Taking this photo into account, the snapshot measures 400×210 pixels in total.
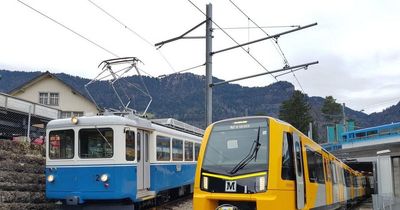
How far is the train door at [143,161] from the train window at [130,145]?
0.34m

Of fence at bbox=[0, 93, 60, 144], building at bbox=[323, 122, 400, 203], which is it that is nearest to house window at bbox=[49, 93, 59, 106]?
fence at bbox=[0, 93, 60, 144]

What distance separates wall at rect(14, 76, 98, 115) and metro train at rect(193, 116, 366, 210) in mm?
45218

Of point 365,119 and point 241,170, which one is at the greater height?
point 365,119

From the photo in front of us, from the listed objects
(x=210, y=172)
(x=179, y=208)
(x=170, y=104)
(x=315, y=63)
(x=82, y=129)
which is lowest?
(x=179, y=208)

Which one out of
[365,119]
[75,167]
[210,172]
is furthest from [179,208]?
[365,119]

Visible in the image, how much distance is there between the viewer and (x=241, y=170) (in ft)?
32.3

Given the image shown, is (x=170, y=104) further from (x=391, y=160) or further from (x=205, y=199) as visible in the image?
(x=205, y=199)

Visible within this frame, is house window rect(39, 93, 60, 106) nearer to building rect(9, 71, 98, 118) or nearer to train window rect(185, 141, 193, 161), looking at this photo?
building rect(9, 71, 98, 118)

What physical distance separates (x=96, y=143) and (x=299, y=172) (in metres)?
5.67

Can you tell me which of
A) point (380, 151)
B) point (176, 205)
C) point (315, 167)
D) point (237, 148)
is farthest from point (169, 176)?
point (380, 151)

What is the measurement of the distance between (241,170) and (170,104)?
316ft

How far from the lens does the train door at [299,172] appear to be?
10203 millimetres

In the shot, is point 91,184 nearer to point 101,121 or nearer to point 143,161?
point 101,121

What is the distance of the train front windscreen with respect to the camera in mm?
9859
